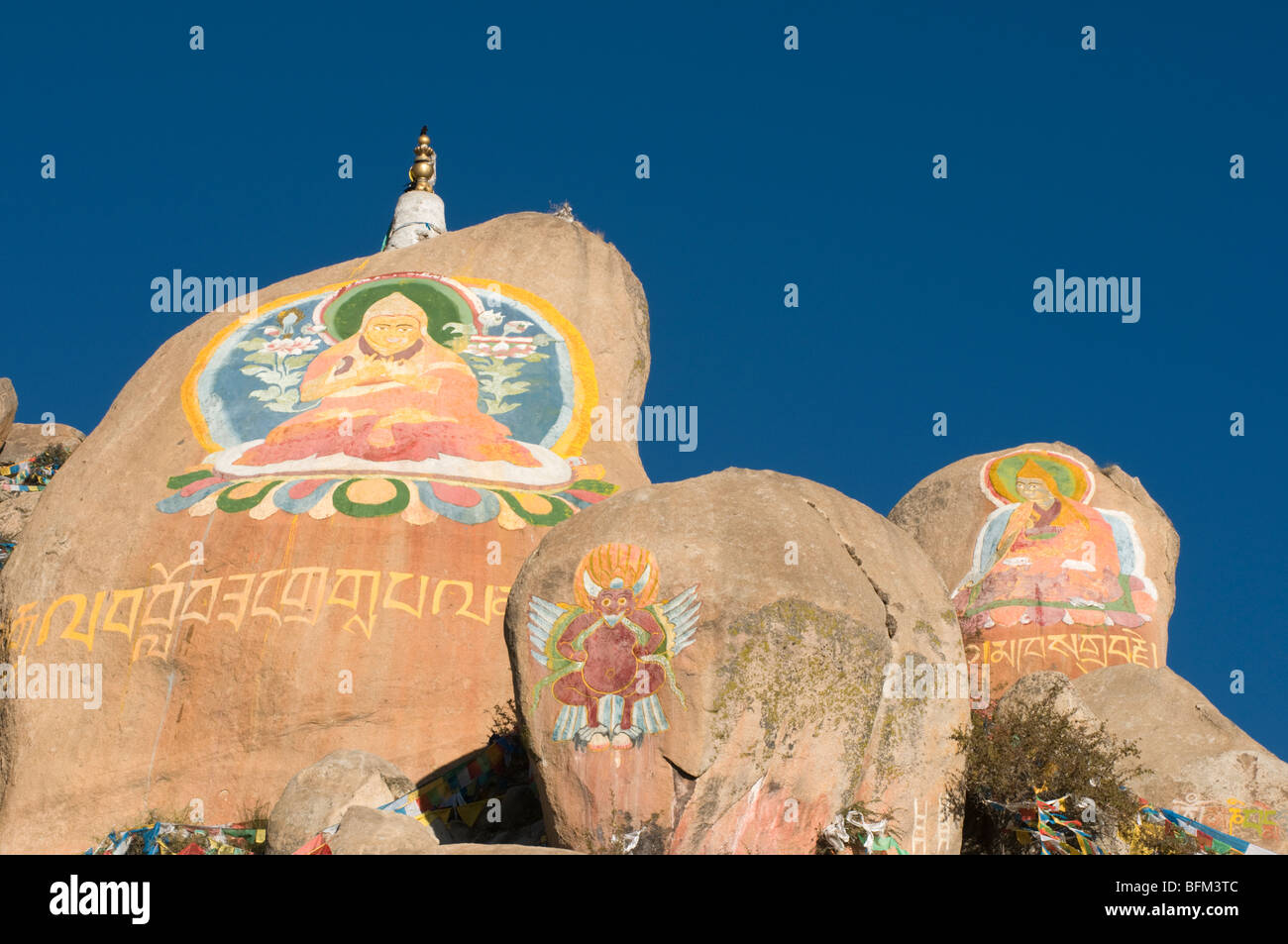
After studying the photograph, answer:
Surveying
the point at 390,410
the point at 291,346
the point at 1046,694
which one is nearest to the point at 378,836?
the point at 1046,694

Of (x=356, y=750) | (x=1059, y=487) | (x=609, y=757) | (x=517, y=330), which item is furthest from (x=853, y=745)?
(x=1059, y=487)

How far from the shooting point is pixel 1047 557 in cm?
2341

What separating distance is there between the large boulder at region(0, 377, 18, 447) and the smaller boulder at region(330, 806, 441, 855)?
20.3 meters

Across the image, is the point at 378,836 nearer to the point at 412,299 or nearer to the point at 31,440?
the point at 412,299

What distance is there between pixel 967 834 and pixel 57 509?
10519mm

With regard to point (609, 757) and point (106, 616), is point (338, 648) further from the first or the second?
point (609, 757)

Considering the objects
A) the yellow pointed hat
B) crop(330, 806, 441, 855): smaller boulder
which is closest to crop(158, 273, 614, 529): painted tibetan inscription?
crop(330, 806, 441, 855): smaller boulder

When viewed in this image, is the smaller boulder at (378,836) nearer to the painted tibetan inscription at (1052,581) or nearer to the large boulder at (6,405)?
the painted tibetan inscription at (1052,581)

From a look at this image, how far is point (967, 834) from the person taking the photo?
1395cm

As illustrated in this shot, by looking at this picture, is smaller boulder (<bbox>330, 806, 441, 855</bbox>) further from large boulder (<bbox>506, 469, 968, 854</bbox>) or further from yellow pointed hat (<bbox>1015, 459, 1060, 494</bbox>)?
yellow pointed hat (<bbox>1015, 459, 1060, 494</bbox>)

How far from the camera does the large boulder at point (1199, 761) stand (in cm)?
1560

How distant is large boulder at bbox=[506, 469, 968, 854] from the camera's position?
459 inches

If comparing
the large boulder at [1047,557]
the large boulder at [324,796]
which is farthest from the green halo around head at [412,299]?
the large boulder at [1047,557]
